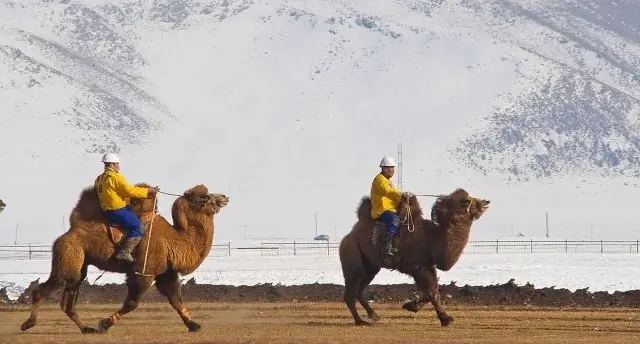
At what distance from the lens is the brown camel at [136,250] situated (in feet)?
63.1

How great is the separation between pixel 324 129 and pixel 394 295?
14368 cm

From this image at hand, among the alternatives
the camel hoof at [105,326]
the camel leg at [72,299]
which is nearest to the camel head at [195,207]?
the camel leg at [72,299]

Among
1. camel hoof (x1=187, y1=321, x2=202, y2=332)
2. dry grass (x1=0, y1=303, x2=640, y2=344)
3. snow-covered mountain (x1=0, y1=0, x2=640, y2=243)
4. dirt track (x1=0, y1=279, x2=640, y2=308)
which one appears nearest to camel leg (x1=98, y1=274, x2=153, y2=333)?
dry grass (x1=0, y1=303, x2=640, y2=344)

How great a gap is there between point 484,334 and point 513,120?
154 meters

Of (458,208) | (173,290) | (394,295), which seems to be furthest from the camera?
(394,295)

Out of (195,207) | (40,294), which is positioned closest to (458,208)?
(195,207)

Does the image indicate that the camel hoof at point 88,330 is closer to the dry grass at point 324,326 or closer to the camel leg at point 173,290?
the dry grass at point 324,326

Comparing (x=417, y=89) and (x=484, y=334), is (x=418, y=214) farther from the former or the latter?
(x=417, y=89)

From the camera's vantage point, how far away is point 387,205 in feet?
70.0

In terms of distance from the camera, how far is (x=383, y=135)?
169875 millimetres

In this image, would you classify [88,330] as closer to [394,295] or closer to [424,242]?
[424,242]

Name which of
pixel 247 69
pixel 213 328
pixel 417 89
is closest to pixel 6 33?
pixel 247 69

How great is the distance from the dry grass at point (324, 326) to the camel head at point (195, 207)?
1614 mm

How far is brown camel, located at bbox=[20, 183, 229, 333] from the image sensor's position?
19234 mm
